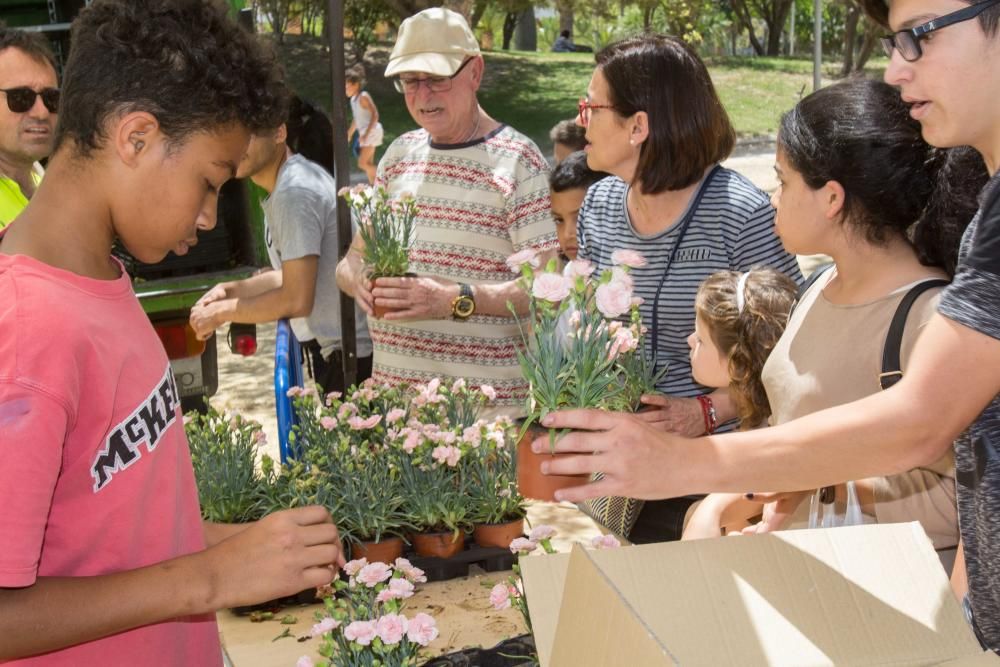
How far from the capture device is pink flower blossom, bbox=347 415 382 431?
305cm

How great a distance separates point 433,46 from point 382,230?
0.63 meters

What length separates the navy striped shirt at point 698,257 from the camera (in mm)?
2686

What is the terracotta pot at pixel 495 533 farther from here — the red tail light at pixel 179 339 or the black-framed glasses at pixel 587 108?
the red tail light at pixel 179 339

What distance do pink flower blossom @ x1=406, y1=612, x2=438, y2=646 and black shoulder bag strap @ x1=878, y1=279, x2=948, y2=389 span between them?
0.91 metres

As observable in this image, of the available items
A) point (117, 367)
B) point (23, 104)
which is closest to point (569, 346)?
point (117, 367)

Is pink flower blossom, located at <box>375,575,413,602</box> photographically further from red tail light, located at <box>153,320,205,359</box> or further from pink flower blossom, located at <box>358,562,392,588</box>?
red tail light, located at <box>153,320,205,359</box>

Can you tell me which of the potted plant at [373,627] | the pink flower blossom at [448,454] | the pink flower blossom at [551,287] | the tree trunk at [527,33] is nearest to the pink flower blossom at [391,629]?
the potted plant at [373,627]

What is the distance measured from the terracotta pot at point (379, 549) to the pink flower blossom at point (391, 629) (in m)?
1.12

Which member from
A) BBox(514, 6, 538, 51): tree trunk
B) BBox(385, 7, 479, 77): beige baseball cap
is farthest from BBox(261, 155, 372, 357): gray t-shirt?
BBox(514, 6, 538, 51): tree trunk

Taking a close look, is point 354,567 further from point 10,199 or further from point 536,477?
point 10,199

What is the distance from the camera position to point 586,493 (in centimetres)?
151

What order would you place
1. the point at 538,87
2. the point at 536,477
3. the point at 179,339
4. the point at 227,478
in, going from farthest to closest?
the point at 538,87, the point at 179,339, the point at 227,478, the point at 536,477

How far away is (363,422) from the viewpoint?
121 inches

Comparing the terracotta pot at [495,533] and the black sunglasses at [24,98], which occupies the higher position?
the black sunglasses at [24,98]
